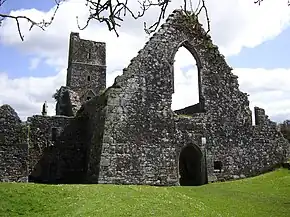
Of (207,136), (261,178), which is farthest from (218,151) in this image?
(261,178)

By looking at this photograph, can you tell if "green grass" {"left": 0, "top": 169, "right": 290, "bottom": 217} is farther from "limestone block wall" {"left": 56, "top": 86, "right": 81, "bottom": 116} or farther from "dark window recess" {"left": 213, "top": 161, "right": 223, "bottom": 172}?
"limestone block wall" {"left": 56, "top": 86, "right": 81, "bottom": 116}

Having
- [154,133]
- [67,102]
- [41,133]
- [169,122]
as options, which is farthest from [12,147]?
[169,122]

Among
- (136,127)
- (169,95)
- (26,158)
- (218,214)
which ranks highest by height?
(169,95)

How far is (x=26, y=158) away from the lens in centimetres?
1986

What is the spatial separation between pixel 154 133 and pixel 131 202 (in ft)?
21.0

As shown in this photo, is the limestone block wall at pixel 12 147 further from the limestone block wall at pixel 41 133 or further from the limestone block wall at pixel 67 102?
the limestone block wall at pixel 67 102

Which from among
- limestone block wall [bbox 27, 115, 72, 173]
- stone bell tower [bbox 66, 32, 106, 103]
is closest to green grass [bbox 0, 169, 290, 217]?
limestone block wall [bbox 27, 115, 72, 173]

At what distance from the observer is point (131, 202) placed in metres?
13.4

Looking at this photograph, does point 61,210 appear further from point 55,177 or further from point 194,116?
point 194,116

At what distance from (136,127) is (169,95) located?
8.38 ft

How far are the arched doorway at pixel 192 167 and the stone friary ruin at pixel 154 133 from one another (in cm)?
6

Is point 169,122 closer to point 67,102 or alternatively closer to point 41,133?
point 41,133

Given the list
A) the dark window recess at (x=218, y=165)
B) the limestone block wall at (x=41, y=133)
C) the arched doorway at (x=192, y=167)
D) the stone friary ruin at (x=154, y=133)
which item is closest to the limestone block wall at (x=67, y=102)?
the stone friary ruin at (x=154, y=133)

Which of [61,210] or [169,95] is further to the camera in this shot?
[169,95]
